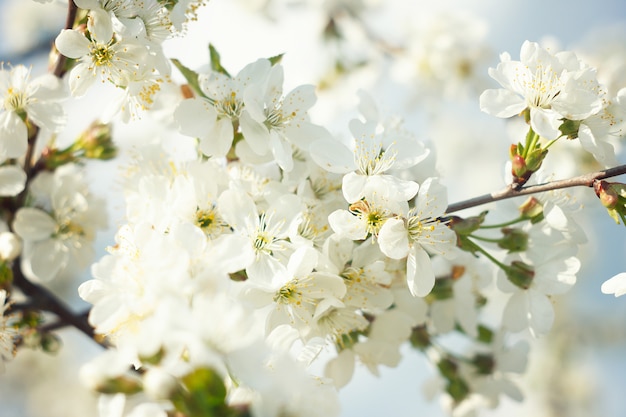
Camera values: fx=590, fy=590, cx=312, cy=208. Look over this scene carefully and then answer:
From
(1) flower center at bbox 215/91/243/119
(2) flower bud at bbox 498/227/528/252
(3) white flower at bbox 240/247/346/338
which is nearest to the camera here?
(3) white flower at bbox 240/247/346/338

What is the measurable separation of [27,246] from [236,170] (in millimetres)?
825

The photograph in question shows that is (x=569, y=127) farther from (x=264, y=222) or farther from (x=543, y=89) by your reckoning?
(x=264, y=222)

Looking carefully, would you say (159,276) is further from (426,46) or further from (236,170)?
(426,46)

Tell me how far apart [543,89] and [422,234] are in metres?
0.47

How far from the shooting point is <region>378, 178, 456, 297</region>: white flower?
4.50 ft

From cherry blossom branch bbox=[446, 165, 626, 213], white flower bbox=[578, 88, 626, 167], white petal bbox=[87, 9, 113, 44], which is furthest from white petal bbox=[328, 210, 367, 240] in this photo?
white petal bbox=[87, 9, 113, 44]

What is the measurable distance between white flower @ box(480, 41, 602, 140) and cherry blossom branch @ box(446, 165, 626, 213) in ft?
0.38

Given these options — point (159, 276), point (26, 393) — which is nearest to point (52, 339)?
point (159, 276)

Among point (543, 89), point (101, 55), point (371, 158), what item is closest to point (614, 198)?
point (543, 89)

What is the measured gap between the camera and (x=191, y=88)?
163cm

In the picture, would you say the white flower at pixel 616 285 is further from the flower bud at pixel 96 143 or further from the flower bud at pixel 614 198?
the flower bud at pixel 96 143

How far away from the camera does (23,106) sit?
1.60 meters

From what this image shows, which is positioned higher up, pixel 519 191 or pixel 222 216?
pixel 519 191

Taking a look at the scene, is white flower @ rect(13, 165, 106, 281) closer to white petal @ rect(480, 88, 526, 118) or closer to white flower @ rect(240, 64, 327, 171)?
white flower @ rect(240, 64, 327, 171)
